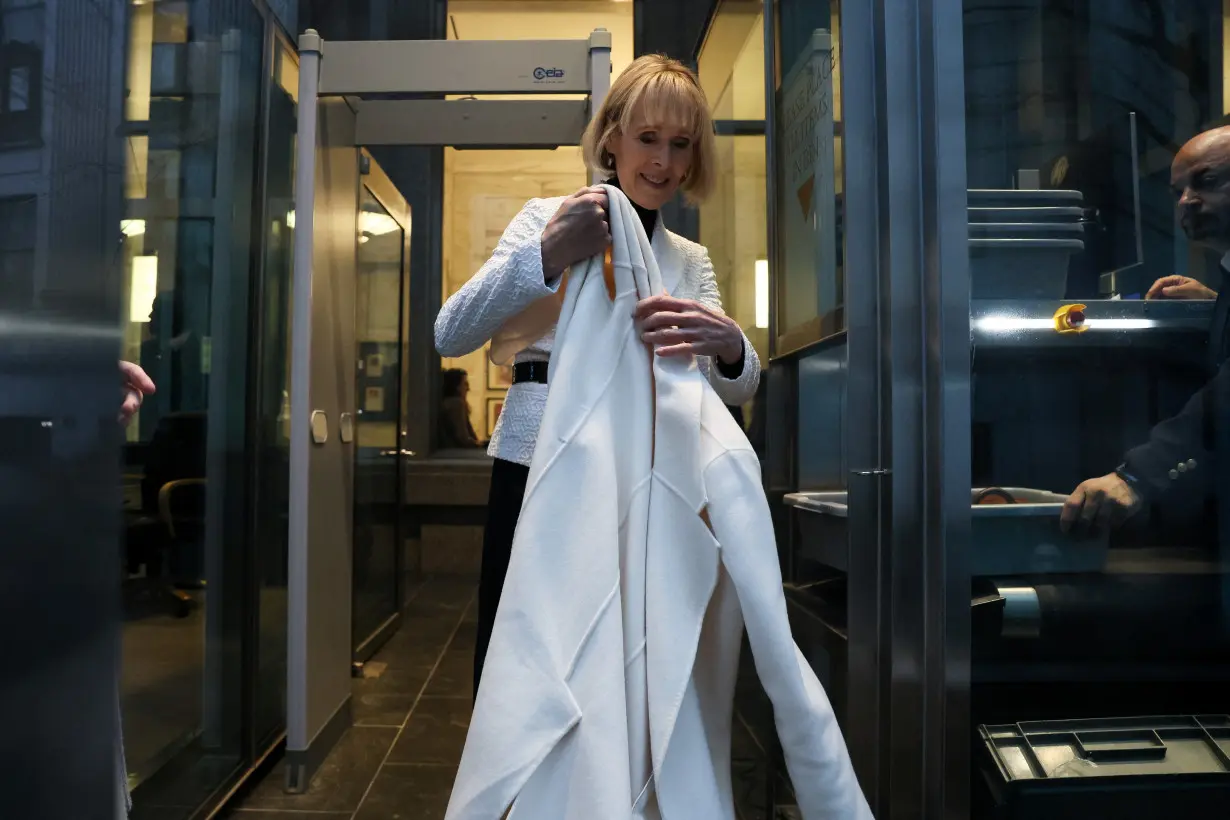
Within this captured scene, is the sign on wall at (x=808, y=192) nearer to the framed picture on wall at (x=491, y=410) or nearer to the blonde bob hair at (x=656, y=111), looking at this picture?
the blonde bob hair at (x=656, y=111)

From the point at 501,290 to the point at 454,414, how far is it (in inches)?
177

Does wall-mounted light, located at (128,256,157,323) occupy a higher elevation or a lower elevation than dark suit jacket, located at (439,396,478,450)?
higher

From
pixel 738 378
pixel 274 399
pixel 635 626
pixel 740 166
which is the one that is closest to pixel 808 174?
pixel 740 166

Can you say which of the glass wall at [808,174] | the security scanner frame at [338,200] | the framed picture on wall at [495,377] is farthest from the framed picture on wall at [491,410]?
the glass wall at [808,174]

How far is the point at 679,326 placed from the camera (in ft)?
3.55

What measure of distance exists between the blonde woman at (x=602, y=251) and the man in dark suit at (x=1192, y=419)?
0.66 metres

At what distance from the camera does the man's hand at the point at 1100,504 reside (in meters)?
1.34

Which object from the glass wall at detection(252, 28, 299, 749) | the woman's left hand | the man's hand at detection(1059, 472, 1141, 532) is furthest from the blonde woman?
the glass wall at detection(252, 28, 299, 749)

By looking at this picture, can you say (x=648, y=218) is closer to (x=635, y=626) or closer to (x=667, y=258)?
(x=667, y=258)

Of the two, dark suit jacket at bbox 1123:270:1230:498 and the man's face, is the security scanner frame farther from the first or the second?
dark suit jacket at bbox 1123:270:1230:498

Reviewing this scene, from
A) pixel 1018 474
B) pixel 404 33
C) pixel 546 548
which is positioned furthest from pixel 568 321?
pixel 404 33

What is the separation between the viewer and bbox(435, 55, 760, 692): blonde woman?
1092 mm

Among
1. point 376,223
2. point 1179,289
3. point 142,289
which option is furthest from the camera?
point 376,223

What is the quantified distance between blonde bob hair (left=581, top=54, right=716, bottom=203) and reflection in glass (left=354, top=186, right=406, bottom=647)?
1.91 metres
